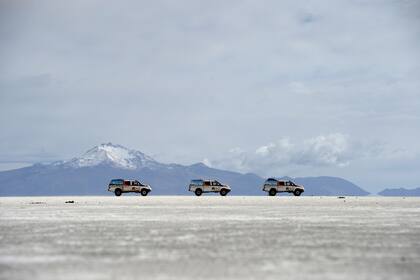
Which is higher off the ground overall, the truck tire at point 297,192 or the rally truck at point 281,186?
the rally truck at point 281,186

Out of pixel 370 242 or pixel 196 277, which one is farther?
pixel 370 242

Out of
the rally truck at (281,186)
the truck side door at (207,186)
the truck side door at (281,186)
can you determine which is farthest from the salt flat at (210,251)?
the truck side door at (207,186)

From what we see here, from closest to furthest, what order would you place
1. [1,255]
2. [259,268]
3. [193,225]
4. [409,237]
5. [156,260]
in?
1. [259,268]
2. [156,260]
3. [1,255]
4. [409,237]
5. [193,225]

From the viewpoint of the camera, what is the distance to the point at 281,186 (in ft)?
223

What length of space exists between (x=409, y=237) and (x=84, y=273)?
10297 millimetres

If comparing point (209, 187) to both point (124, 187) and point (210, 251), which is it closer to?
point (124, 187)

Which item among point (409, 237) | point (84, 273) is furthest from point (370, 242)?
point (84, 273)

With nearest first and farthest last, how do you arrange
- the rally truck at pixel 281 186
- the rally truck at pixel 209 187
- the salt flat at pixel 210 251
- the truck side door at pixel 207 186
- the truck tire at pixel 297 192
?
the salt flat at pixel 210 251, the rally truck at pixel 281 186, the truck tire at pixel 297 192, the rally truck at pixel 209 187, the truck side door at pixel 207 186

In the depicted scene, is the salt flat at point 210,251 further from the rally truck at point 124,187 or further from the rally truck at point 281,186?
the rally truck at point 281,186

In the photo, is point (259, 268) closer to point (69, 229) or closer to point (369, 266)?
point (369, 266)

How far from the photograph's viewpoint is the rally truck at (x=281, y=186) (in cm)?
6750

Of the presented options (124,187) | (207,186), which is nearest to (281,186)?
(207,186)

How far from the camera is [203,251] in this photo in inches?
560

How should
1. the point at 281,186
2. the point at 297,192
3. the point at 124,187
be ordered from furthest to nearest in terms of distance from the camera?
the point at 297,192, the point at 281,186, the point at 124,187
